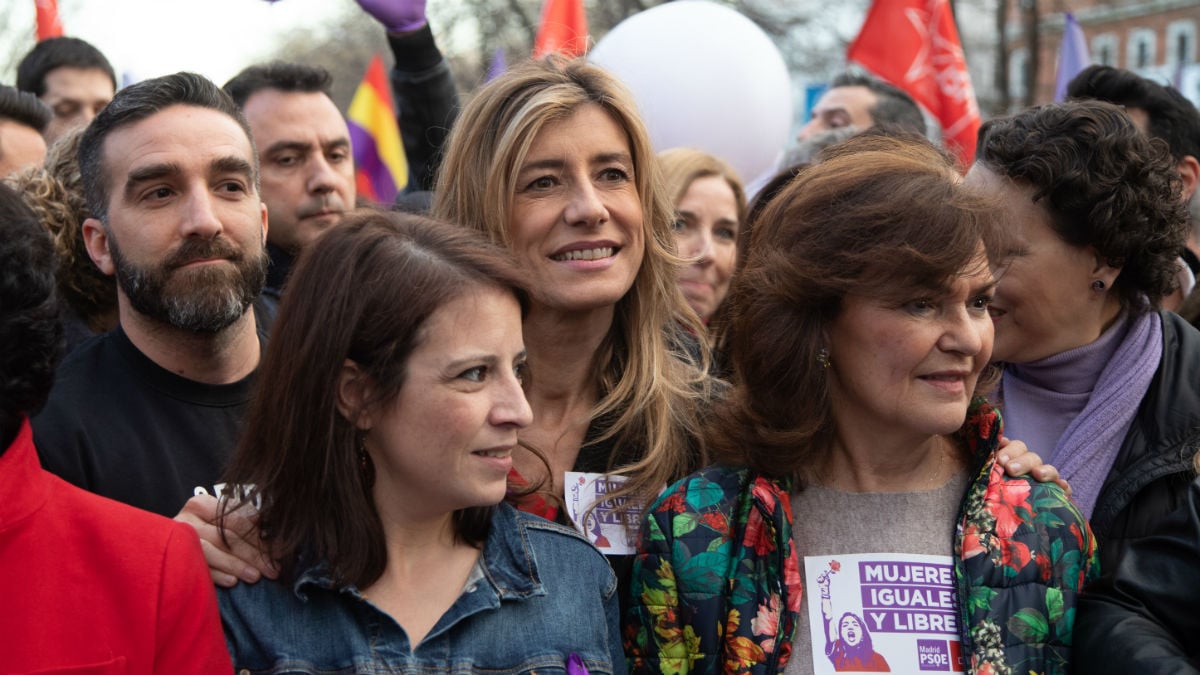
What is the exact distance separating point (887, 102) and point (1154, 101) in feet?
5.73

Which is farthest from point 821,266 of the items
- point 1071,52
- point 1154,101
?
point 1071,52

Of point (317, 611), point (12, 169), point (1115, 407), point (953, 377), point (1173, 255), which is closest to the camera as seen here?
point (317, 611)

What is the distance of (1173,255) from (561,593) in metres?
1.80

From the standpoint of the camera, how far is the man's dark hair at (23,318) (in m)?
2.21

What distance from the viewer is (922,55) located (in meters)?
7.39

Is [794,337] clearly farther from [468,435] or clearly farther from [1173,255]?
[1173,255]

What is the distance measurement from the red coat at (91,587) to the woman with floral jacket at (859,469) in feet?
3.11

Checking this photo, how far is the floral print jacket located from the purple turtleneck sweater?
53cm

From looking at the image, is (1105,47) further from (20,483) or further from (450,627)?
(20,483)

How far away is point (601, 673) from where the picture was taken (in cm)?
259

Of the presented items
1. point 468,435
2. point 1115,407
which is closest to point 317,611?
point 468,435

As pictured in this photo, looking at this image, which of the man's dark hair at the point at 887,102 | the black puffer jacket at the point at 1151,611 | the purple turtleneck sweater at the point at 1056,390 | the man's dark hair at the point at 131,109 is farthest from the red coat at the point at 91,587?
the man's dark hair at the point at 887,102

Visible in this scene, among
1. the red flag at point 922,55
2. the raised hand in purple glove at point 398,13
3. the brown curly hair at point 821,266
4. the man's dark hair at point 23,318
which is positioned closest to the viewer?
the man's dark hair at point 23,318

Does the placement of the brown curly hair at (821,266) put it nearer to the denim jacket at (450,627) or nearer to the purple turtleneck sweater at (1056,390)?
the purple turtleneck sweater at (1056,390)
